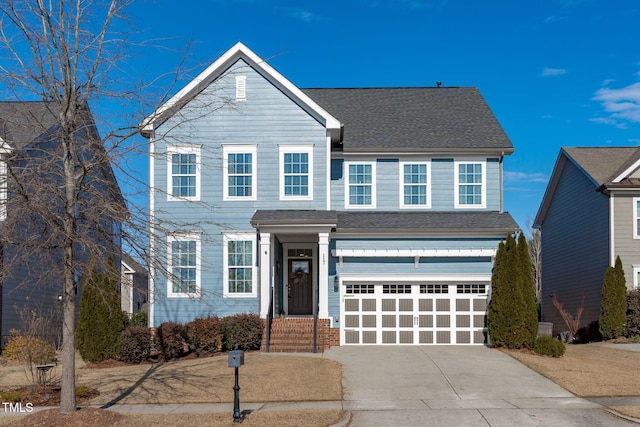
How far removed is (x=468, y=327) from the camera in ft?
73.0

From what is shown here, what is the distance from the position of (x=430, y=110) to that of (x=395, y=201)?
189 inches

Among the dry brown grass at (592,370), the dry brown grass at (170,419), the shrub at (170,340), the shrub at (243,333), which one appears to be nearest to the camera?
the dry brown grass at (170,419)

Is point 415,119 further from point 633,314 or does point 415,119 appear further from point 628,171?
point 633,314

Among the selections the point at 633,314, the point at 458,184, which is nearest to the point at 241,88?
the point at 458,184

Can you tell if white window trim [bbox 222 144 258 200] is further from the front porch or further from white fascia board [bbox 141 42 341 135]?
white fascia board [bbox 141 42 341 135]

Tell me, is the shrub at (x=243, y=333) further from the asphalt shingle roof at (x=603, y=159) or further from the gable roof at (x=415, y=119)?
the asphalt shingle roof at (x=603, y=159)

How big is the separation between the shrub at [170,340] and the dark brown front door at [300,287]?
494 centimetres

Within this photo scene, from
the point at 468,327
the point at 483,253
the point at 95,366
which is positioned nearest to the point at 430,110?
the point at 483,253

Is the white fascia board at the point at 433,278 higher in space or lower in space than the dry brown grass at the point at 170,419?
higher

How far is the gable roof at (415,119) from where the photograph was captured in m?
23.9

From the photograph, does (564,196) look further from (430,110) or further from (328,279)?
(328,279)

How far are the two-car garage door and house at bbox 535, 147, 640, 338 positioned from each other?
6644mm

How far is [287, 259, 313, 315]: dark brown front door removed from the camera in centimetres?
2377

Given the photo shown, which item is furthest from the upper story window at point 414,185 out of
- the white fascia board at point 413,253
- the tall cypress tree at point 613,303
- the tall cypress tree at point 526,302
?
the tall cypress tree at point 613,303
